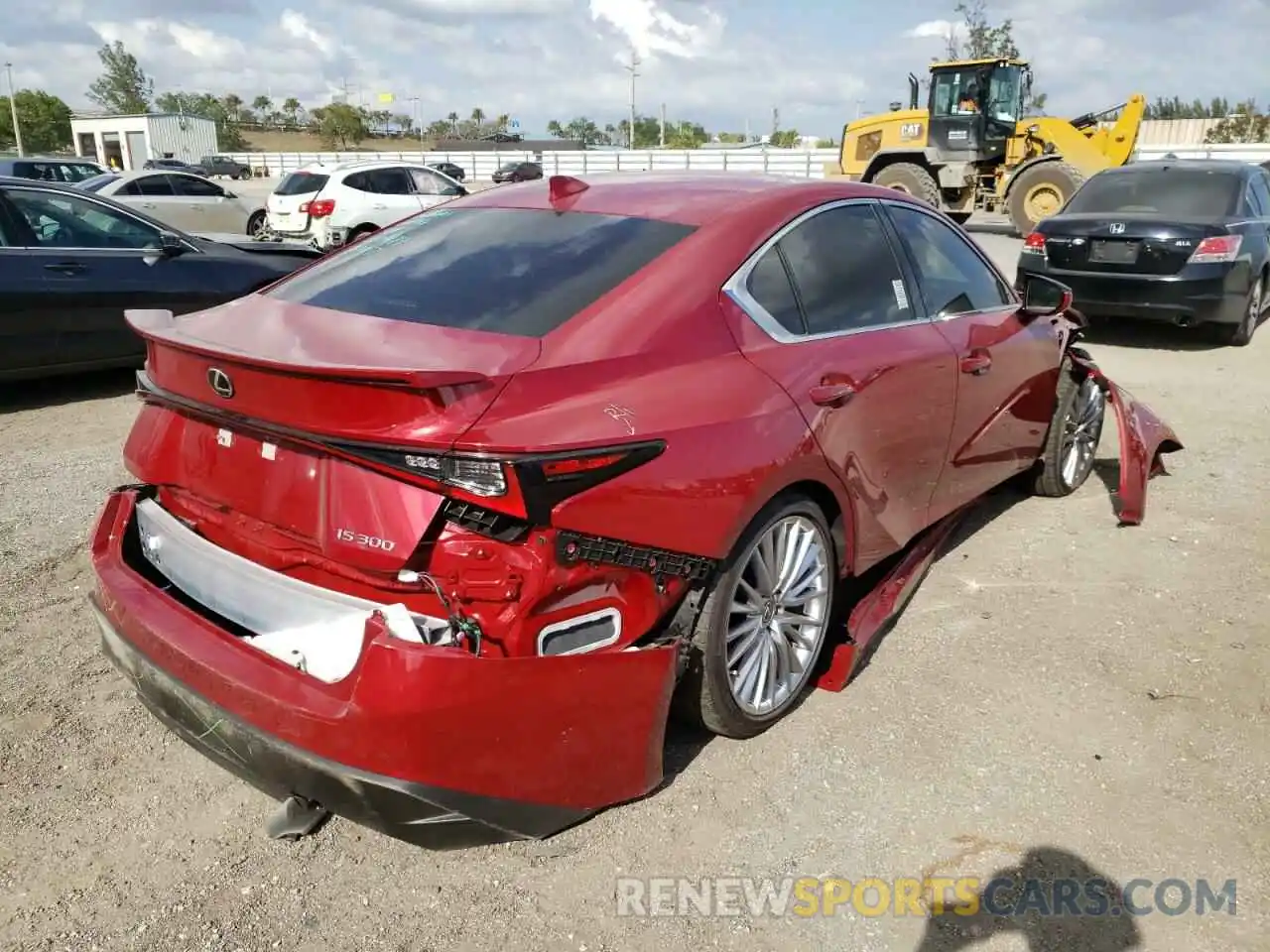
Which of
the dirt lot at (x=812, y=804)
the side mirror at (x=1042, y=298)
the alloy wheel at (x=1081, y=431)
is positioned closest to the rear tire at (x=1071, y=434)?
the alloy wheel at (x=1081, y=431)

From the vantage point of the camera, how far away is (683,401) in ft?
8.07

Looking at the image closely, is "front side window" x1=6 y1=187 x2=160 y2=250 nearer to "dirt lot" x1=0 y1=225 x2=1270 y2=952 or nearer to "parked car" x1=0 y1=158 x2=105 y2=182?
"dirt lot" x1=0 y1=225 x2=1270 y2=952

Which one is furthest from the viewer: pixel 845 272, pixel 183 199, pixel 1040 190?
pixel 1040 190

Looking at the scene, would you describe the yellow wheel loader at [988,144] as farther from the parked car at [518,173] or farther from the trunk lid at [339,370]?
the parked car at [518,173]

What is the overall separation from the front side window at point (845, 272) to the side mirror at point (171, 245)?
5.55 meters

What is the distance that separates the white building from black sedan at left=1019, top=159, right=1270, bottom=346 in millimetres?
59328

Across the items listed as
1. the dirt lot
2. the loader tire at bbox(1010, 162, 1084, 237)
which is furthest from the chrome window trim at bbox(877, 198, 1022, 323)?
the loader tire at bbox(1010, 162, 1084, 237)

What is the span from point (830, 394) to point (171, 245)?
6.00 metres

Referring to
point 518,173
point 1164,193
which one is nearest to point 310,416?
point 1164,193

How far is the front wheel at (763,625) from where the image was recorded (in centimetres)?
265

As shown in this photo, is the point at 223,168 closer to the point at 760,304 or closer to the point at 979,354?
the point at 979,354

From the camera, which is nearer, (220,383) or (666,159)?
(220,383)

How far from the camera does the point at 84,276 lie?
21.7 feet

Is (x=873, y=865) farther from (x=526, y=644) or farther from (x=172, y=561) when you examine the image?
(x=172, y=561)
